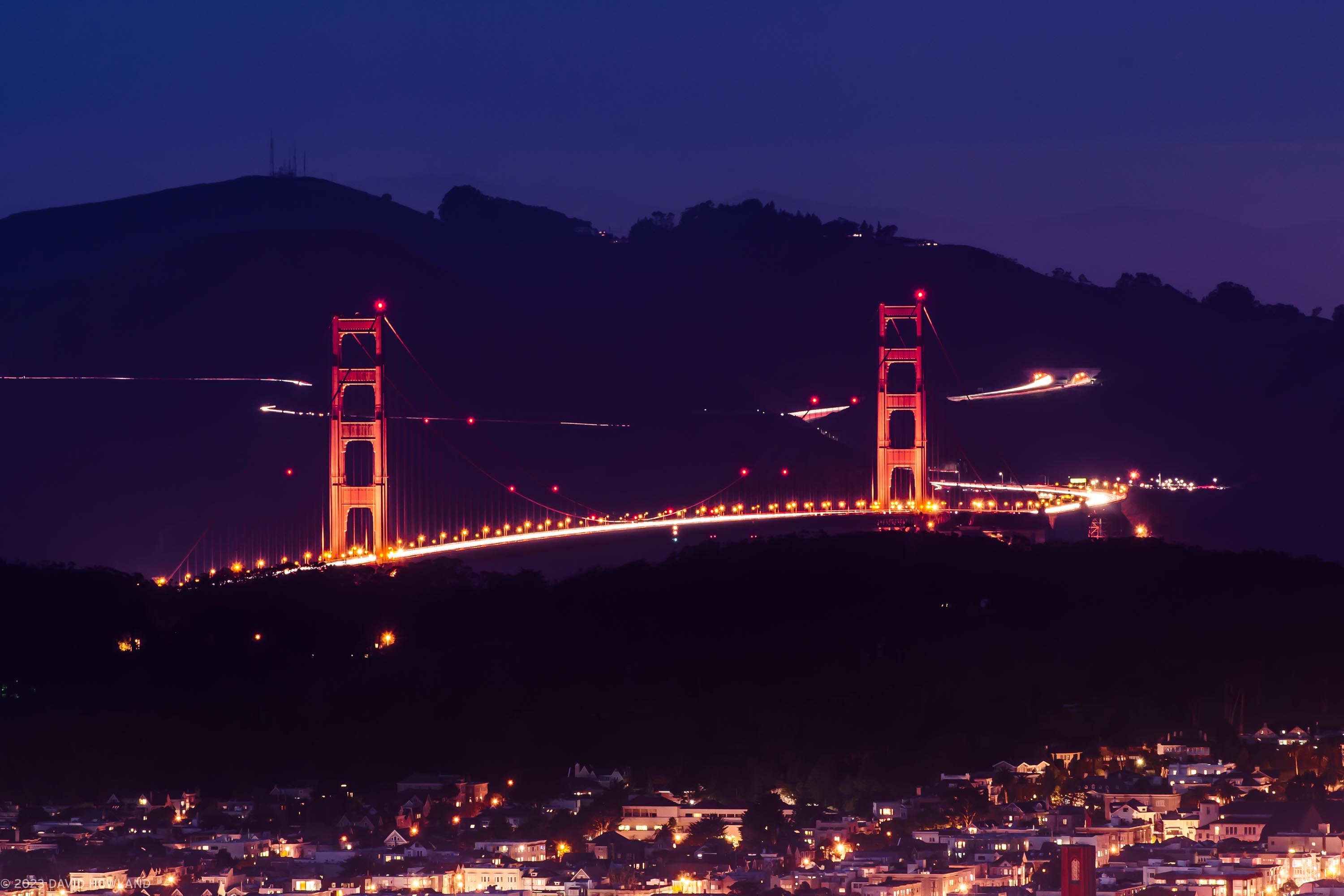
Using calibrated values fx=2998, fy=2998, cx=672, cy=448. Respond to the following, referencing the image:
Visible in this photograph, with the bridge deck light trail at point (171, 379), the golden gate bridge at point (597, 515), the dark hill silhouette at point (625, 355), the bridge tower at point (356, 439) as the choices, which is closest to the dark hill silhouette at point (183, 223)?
the dark hill silhouette at point (625, 355)

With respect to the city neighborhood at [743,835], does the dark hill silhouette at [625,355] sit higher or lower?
higher

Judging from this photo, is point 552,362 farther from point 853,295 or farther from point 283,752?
point 283,752

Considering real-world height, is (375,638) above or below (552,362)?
below

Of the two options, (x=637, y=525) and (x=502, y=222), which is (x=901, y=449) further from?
(x=502, y=222)

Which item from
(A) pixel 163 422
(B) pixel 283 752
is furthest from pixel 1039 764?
(A) pixel 163 422

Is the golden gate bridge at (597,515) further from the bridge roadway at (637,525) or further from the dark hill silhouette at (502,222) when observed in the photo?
the dark hill silhouette at (502,222)

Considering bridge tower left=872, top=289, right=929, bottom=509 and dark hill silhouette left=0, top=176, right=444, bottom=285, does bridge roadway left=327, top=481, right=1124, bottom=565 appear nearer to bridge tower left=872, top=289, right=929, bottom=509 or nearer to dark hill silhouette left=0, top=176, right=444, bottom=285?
bridge tower left=872, top=289, right=929, bottom=509
